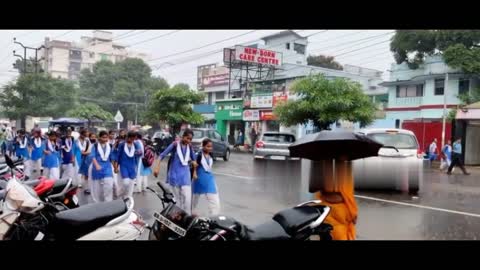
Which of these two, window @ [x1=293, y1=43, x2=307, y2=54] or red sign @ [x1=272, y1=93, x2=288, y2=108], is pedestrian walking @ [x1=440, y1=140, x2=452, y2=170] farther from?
window @ [x1=293, y1=43, x2=307, y2=54]

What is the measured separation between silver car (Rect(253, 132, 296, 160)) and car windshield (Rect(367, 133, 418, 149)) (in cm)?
603

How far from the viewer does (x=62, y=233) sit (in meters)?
3.70

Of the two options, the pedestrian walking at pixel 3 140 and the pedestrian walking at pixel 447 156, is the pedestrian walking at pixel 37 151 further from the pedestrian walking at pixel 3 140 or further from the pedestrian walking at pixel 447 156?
the pedestrian walking at pixel 447 156

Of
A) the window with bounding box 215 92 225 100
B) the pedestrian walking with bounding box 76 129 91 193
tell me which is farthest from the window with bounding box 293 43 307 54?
the pedestrian walking with bounding box 76 129 91 193

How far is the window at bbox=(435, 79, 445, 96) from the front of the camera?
27594mm

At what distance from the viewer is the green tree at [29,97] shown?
34500 mm

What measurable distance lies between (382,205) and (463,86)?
20140 millimetres

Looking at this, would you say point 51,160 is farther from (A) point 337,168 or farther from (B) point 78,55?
(B) point 78,55

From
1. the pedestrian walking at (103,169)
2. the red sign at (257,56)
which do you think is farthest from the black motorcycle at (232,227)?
the red sign at (257,56)

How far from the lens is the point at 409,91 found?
99.5ft
